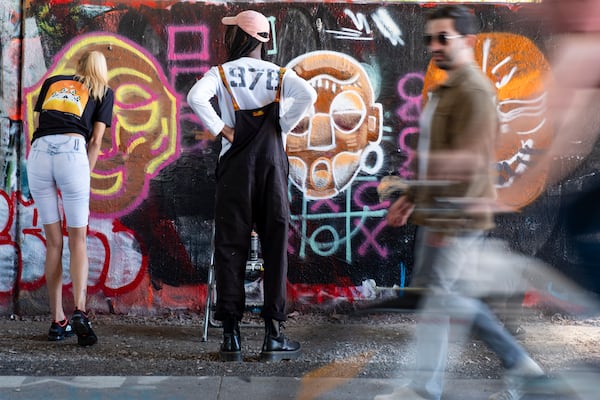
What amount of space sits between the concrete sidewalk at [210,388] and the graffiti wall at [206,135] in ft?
4.98

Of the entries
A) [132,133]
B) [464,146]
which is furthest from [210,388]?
[132,133]

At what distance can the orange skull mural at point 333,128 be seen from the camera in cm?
608

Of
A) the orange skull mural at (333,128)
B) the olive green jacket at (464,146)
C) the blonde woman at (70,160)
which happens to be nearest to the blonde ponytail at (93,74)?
the blonde woman at (70,160)

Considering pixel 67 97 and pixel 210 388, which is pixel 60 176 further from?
pixel 210 388

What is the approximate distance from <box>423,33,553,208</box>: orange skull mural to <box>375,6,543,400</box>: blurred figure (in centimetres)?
229

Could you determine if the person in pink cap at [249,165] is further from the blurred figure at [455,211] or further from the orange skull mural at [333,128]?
the blurred figure at [455,211]

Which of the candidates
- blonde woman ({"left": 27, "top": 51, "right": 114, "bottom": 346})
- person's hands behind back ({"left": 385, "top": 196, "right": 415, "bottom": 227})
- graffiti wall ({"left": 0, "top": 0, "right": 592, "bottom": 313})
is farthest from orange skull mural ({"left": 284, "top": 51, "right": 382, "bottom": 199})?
person's hands behind back ({"left": 385, "top": 196, "right": 415, "bottom": 227})

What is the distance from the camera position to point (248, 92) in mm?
4980

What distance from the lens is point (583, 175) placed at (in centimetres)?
617

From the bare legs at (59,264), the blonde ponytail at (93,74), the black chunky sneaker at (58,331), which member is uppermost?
the blonde ponytail at (93,74)

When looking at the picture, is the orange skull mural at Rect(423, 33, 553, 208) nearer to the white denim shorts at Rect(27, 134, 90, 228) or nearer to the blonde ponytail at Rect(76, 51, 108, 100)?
the blonde ponytail at Rect(76, 51, 108, 100)

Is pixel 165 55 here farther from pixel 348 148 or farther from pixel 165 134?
pixel 348 148

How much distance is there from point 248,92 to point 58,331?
79.7 inches

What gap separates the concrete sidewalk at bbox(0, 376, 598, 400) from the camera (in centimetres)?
442
